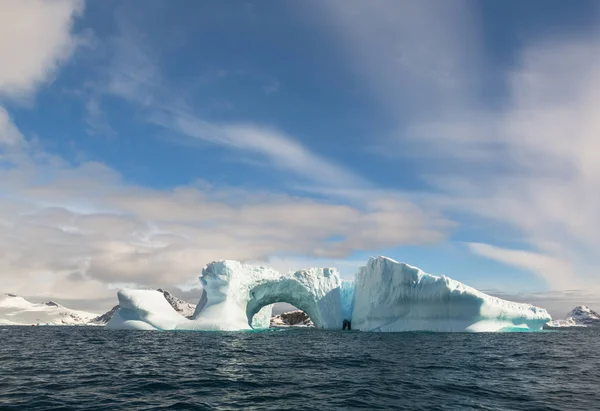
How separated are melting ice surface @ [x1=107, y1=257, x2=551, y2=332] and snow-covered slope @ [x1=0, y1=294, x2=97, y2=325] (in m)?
124

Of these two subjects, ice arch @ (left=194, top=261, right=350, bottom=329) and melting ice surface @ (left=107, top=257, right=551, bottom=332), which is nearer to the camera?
melting ice surface @ (left=107, top=257, right=551, bottom=332)

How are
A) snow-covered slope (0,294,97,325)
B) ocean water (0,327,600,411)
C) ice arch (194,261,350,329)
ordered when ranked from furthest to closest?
snow-covered slope (0,294,97,325) < ice arch (194,261,350,329) < ocean water (0,327,600,411)

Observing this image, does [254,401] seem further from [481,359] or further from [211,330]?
[211,330]

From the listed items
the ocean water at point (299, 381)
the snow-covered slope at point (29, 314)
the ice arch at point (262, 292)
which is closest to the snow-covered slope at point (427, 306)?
the ice arch at point (262, 292)

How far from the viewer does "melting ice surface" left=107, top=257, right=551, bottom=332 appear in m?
42.9

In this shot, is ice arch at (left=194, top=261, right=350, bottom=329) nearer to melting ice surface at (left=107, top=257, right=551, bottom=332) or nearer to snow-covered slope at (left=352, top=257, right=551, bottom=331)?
melting ice surface at (left=107, top=257, right=551, bottom=332)

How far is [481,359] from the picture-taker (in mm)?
19828

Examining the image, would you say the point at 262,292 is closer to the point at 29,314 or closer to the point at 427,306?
the point at 427,306

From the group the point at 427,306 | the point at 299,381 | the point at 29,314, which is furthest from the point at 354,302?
the point at 29,314

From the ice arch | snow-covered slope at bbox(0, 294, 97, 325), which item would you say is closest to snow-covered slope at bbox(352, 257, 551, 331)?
the ice arch

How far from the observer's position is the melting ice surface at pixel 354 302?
42.9 meters

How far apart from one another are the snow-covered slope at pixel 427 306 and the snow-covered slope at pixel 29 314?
457 feet

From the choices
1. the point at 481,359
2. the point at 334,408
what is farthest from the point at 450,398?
the point at 481,359

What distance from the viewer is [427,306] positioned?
44188mm
